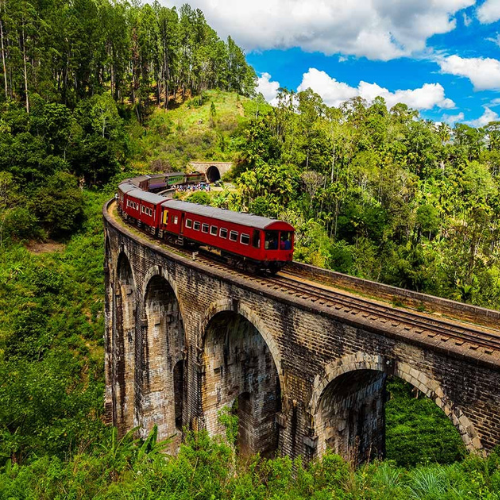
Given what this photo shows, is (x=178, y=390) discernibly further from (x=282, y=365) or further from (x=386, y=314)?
(x=386, y=314)

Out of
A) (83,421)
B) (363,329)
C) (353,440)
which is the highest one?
(363,329)

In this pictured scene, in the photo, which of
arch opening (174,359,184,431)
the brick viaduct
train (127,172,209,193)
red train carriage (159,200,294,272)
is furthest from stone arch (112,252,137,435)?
train (127,172,209,193)

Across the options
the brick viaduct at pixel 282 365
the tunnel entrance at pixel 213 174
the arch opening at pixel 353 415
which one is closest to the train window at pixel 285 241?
the brick viaduct at pixel 282 365

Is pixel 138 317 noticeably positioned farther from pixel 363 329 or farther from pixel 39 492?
pixel 363 329

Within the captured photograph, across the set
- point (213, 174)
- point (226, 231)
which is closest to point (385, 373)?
point (226, 231)

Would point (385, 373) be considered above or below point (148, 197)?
below

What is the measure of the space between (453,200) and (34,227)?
158 ft

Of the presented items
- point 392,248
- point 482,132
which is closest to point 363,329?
point 392,248

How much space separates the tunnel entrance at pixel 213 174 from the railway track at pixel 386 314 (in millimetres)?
40293

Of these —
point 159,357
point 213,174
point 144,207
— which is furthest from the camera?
point 213,174

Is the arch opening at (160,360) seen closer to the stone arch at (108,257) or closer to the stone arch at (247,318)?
the stone arch at (247,318)

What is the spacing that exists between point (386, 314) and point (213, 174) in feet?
158

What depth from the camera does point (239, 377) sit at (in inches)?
653

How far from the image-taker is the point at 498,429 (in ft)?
24.5
